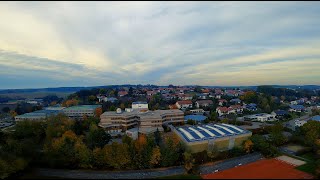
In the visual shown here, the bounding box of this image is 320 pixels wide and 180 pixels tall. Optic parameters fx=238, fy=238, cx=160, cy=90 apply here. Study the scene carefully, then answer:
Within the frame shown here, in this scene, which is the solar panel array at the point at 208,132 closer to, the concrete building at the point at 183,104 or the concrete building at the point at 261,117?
the concrete building at the point at 261,117

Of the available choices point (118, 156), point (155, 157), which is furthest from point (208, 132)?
point (118, 156)

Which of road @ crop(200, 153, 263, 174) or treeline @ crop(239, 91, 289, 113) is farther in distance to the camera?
treeline @ crop(239, 91, 289, 113)

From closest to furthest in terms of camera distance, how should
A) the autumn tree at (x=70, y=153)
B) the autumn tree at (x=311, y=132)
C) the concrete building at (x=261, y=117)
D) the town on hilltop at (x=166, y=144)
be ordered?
the autumn tree at (x=70, y=153) → the town on hilltop at (x=166, y=144) → the autumn tree at (x=311, y=132) → the concrete building at (x=261, y=117)

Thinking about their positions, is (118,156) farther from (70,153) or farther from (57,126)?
(57,126)

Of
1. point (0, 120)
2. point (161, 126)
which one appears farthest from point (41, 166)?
point (0, 120)

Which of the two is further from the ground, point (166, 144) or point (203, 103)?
point (203, 103)

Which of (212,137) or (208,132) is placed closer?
(212,137)

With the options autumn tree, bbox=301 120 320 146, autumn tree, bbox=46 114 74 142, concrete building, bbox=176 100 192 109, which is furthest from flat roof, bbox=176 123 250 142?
concrete building, bbox=176 100 192 109

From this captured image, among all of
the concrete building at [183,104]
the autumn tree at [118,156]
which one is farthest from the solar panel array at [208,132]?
the concrete building at [183,104]

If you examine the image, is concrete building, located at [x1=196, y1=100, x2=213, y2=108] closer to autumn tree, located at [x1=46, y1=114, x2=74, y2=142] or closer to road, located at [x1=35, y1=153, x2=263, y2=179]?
autumn tree, located at [x1=46, y1=114, x2=74, y2=142]
